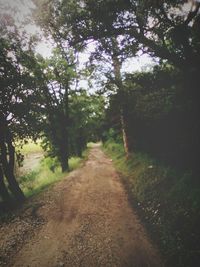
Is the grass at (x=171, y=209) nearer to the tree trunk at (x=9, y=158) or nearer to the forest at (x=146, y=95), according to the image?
the forest at (x=146, y=95)

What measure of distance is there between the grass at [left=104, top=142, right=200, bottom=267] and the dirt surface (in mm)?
454

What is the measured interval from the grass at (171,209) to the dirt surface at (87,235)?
0.45m

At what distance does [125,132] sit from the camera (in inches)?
818

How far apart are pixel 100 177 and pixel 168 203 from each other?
876 cm

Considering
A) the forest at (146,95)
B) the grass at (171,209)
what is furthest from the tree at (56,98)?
the grass at (171,209)

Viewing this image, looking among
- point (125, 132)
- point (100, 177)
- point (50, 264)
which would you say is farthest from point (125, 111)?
point (50, 264)

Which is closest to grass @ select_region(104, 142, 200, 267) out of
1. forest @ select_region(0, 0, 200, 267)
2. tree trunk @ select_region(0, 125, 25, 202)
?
forest @ select_region(0, 0, 200, 267)

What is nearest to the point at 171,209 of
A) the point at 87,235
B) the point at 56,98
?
the point at 87,235

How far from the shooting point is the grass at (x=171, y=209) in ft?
22.9

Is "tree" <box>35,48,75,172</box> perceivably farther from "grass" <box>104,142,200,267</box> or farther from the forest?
"grass" <box>104,142,200,267</box>

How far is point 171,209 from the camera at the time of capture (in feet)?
29.0

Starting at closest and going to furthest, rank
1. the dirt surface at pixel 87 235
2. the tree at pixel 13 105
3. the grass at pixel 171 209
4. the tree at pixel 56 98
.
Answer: the grass at pixel 171 209 < the dirt surface at pixel 87 235 < the tree at pixel 13 105 < the tree at pixel 56 98

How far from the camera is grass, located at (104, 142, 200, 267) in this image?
22.9 ft

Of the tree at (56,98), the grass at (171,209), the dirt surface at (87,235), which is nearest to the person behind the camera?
the grass at (171,209)
